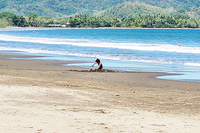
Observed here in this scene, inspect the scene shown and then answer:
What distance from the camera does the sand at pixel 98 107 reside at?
6992mm

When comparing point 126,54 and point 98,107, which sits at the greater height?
point 98,107

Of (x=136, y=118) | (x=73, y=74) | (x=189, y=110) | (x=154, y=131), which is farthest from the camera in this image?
(x=73, y=74)

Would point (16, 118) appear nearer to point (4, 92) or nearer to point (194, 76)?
point (4, 92)

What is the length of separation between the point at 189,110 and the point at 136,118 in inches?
75.9

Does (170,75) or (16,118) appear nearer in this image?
(16,118)

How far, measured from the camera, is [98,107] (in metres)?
9.06

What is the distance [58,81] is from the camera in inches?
527

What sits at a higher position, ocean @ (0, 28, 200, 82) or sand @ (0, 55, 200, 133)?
sand @ (0, 55, 200, 133)

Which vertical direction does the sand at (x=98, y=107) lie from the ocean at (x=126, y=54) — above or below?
above

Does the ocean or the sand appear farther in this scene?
the ocean

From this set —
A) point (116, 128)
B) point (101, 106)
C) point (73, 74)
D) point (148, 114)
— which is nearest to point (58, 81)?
point (73, 74)

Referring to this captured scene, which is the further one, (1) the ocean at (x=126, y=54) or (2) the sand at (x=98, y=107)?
(1) the ocean at (x=126, y=54)

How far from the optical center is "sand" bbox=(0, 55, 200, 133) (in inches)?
275

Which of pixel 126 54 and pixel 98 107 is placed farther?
pixel 126 54
